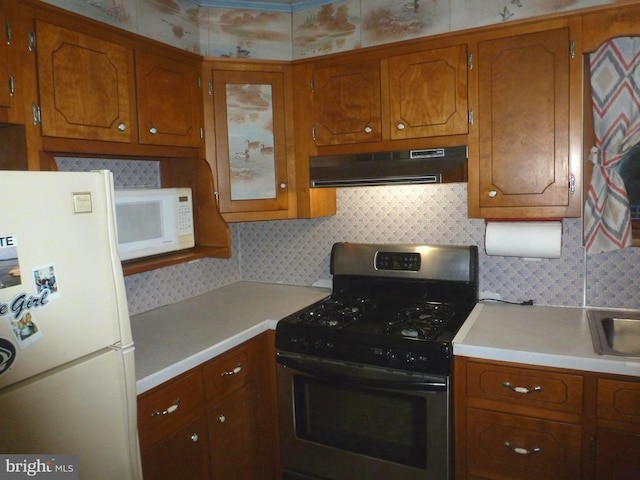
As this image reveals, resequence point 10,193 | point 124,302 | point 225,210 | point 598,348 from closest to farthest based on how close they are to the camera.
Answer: point 10,193 < point 124,302 < point 598,348 < point 225,210

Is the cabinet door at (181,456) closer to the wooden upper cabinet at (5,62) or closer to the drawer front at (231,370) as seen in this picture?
the drawer front at (231,370)

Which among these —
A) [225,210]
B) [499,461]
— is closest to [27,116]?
[225,210]

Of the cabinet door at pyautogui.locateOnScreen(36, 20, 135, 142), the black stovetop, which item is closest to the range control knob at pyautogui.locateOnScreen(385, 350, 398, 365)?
the black stovetop

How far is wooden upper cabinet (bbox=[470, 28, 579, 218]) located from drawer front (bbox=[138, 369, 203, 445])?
56.7 inches

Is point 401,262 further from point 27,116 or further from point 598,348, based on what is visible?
point 27,116

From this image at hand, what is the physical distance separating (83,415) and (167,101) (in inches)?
54.2

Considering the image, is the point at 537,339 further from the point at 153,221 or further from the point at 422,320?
the point at 153,221

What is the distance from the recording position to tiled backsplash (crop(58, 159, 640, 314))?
7.43 feet

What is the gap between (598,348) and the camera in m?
1.77

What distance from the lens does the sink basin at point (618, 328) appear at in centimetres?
198

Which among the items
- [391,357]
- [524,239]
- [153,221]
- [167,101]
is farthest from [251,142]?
[524,239]

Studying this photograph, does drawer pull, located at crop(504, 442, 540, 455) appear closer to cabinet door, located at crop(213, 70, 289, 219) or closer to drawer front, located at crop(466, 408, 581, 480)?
drawer front, located at crop(466, 408, 581, 480)

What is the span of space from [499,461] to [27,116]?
82.7 inches

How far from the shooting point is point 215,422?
202cm
